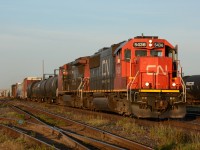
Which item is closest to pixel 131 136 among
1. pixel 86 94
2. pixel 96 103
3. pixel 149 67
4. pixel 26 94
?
pixel 149 67

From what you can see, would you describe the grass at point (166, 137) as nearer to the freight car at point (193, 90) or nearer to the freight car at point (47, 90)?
the freight car at point (193, 90)

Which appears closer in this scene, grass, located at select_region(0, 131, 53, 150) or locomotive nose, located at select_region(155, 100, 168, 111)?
grass, located at select_region(0, 131, 53, 150)

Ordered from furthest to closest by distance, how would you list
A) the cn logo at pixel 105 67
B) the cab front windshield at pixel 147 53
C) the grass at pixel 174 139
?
the cn logo at pixel 105 67 → the cab front windshield at pixel 147 53 → the grass at pixel 174 139

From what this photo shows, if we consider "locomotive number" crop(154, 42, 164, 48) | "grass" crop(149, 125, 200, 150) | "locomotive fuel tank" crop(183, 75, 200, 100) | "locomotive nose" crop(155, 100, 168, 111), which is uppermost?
"locomotive number" crop(154, 42, 164, 48)

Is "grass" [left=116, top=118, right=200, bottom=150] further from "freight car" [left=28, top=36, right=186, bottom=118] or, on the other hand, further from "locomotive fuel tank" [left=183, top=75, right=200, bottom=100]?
"locomotive fuel tank" [left=183, top=75, right=200, bottom=100]

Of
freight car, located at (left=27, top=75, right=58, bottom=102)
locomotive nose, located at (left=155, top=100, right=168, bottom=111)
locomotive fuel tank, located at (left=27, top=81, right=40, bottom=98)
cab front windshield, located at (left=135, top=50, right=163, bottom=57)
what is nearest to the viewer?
locomotive nose, located at (left=155, top=100, right=168, bottom=111)

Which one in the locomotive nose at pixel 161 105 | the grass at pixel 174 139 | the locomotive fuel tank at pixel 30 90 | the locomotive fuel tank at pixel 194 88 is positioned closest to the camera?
the grass at pixel 174 139

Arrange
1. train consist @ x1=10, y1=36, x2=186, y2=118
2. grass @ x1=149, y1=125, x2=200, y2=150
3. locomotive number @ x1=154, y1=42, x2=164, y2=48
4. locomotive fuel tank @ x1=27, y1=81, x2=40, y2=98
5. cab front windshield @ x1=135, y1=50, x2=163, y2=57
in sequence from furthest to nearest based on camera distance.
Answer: locomotive fuel tank @ x1=27, y1=81, x2=40, y2=98
cab front windshield @ x1=135, y1=50, x2=163, y2=57
locomotive number @ x1=154, y1=42, x2=164, y2=48
train consist @ x1=10, y1=36, x2=186, y2=118
grass @ x1=149, y1=125, x2=200, y2=150

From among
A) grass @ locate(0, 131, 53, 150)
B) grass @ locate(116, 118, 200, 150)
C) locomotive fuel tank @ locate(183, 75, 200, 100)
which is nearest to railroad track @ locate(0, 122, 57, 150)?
grass @ locate(0, 131, 53, 150)

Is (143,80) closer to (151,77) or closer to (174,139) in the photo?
(151,77)

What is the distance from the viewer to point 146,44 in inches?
673

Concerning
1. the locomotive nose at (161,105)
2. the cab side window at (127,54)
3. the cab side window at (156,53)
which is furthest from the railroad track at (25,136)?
the cab side window at (156,53)

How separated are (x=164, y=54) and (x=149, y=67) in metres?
1.16

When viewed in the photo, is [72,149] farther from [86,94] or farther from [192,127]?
[86,94]
